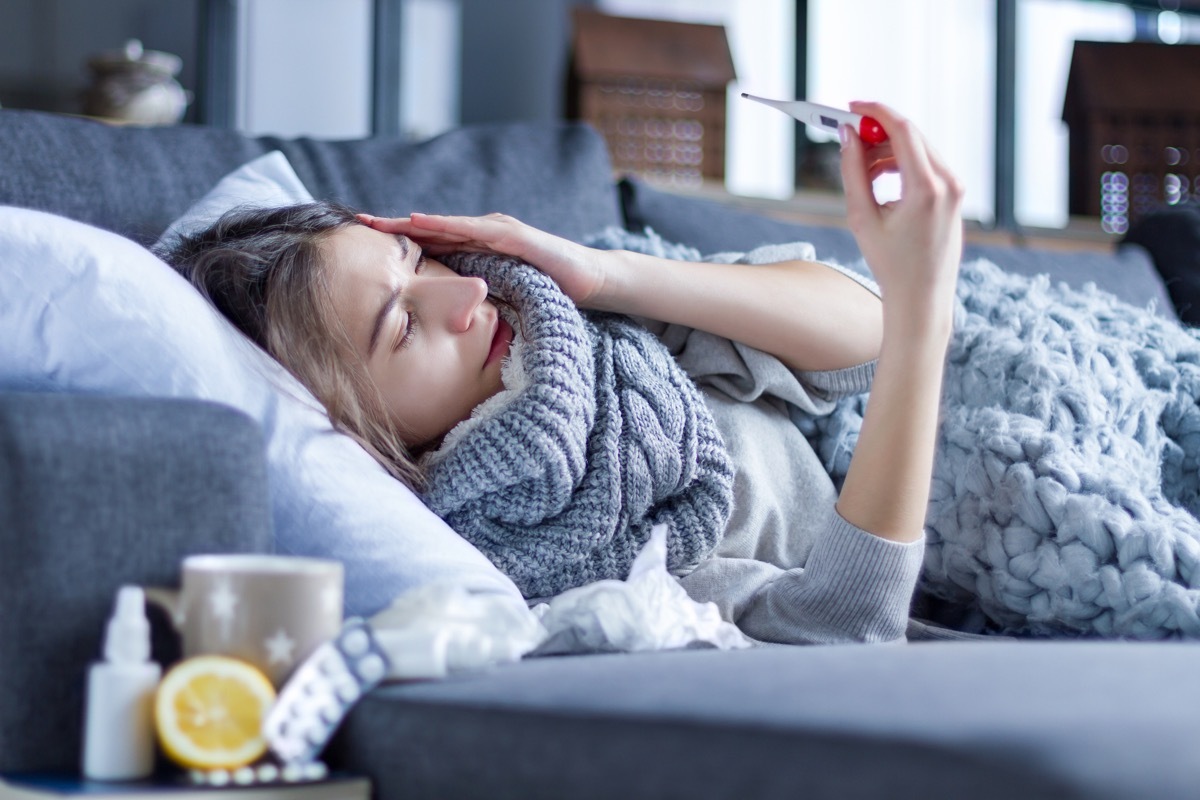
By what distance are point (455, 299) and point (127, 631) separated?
482 millimetres

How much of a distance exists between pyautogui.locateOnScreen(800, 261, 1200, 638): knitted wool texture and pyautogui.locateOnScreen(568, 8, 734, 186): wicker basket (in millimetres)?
1273

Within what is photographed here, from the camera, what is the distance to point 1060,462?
105cm

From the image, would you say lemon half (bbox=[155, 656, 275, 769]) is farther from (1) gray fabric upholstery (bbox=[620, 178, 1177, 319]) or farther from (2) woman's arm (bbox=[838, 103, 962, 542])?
(1) gray fabric upholstery (bbox=[620, 178, 1177, 319])

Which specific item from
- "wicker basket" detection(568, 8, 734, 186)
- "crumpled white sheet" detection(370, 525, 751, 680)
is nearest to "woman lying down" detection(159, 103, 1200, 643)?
"crumpled white sheet" detection(370, 525, 751, 680)

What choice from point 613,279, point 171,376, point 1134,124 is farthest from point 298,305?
point 1134,124

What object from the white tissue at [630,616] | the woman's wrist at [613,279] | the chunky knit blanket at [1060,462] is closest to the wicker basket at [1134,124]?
the chunky knit blanket at [1060,462]

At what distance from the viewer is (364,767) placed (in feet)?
2.22

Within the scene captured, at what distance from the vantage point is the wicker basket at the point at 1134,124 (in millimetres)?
2584

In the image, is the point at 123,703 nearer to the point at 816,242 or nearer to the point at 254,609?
the point at 254,609

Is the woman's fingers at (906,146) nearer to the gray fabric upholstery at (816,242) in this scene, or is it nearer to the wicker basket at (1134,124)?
the gray fabric upholstery at (816,242)

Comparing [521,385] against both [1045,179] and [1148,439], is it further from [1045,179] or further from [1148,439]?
[1045,179]

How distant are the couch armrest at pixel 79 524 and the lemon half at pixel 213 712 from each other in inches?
2.4

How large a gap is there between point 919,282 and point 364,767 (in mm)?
517

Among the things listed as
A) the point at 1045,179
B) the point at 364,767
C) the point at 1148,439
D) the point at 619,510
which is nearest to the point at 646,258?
the point at 619,510
